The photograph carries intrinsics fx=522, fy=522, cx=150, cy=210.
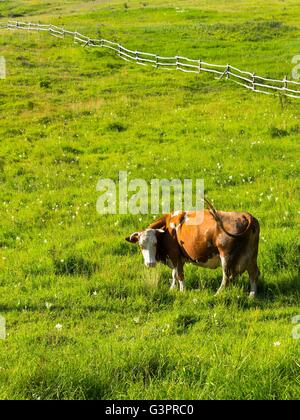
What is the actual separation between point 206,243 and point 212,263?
0.40m

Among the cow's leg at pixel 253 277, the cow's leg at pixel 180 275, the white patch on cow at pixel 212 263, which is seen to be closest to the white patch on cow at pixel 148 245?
the cow's leg at pixel 180 275

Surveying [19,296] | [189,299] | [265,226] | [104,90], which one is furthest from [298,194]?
[104,90]

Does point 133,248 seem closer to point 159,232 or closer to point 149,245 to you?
point 159,232

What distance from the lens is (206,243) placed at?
9203 mm

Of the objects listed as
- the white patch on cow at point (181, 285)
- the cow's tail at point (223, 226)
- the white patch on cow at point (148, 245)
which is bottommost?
the white patch on cow at point (181, 285)

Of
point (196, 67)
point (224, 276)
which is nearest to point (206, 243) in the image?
point (224, 276)

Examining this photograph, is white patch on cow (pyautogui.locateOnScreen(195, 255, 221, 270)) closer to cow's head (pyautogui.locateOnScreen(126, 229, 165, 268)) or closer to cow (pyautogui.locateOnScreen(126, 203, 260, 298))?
cow (pyautogui.locateOnScreen(126, 203, 260, 298))

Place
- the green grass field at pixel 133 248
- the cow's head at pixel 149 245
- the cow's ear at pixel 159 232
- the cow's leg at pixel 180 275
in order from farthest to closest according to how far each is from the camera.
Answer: the cow's ear at pixel 159 232, the cow's head at pixel 149 245, the cow's leg at pixel 180 275, the green grass field at pixel 133 248

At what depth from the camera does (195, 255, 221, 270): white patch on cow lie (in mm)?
9211

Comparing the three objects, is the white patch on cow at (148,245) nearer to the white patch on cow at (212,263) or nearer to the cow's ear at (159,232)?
the cow's ear at (159,232)

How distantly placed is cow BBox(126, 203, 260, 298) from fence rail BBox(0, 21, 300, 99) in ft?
69.3

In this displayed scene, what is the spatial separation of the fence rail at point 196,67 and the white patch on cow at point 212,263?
21.4m

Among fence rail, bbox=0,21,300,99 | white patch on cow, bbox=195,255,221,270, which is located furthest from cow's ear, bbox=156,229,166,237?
fence rail, bbox=0,21,300,99

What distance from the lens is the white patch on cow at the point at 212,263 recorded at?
30.2 feet
